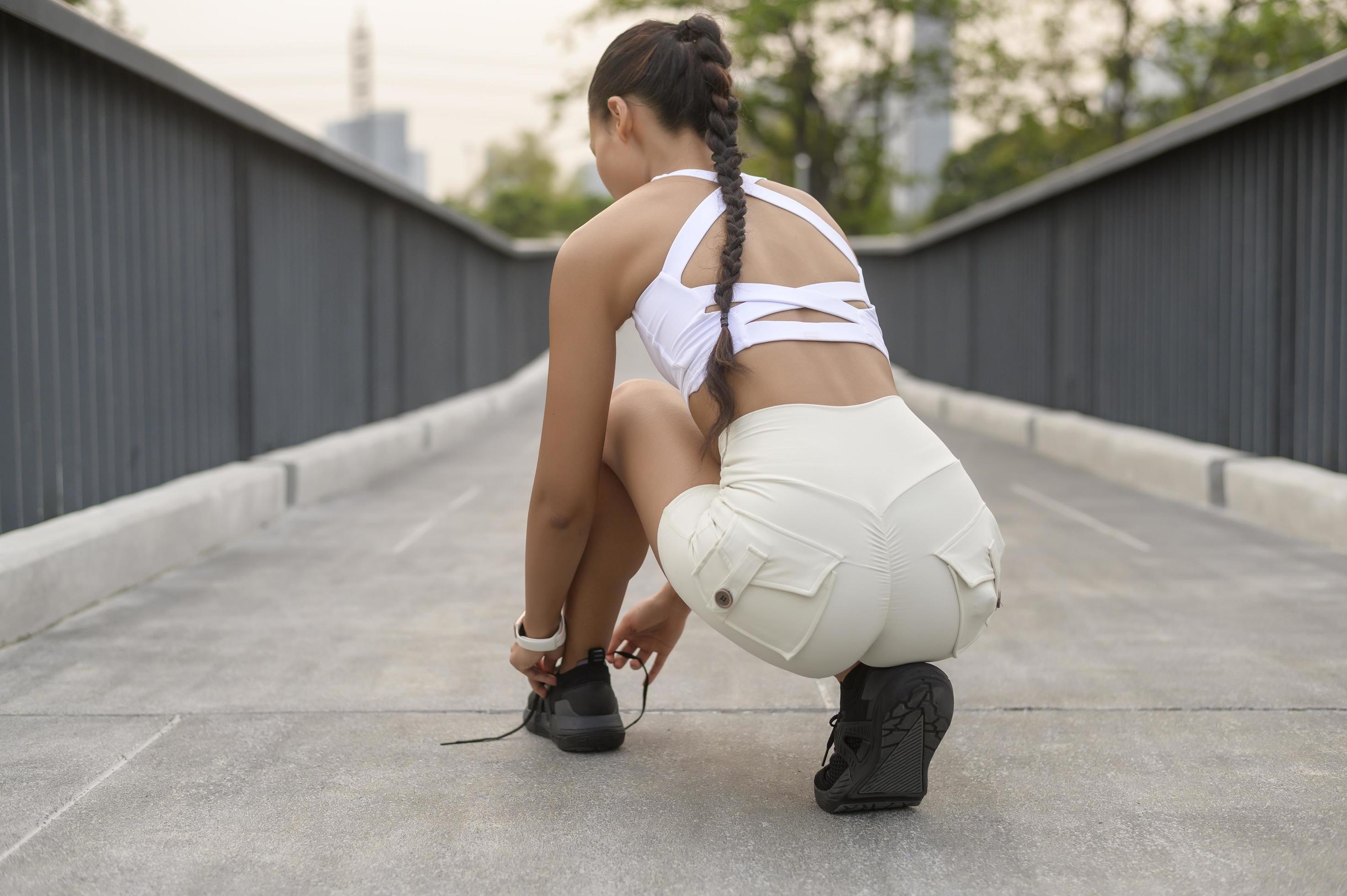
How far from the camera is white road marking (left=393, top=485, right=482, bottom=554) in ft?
22.0

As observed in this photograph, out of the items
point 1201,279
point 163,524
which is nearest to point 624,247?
point 163,524

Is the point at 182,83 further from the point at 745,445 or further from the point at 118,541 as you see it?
the point at 745,445

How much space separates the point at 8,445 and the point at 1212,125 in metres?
7.30

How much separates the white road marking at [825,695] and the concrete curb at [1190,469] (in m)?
1.89

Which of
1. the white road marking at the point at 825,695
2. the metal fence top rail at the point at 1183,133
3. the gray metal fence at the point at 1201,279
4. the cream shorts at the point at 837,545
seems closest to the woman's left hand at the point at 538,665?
the cream shorts at the point at 837,545

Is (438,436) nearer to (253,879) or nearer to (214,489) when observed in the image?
(214,489)

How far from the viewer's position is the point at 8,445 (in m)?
4.89

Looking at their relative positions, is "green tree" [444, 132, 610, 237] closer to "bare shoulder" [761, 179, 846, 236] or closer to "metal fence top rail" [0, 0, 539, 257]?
"metal fence top rail" [0, 0, 539, 257]

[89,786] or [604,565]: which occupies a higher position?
[604,565]

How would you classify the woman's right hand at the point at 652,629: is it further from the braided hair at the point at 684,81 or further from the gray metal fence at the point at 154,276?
the gray metal fence at the point at 154,276

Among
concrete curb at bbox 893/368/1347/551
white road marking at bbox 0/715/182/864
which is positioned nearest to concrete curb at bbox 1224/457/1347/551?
concrete curb at bbox 893/368/1347/551

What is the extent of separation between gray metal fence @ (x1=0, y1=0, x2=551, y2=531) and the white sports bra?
3.31 m

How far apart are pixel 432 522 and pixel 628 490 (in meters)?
4.88

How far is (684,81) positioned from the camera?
278 centimetres
